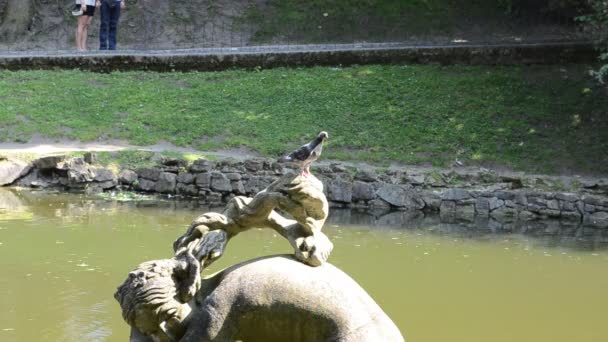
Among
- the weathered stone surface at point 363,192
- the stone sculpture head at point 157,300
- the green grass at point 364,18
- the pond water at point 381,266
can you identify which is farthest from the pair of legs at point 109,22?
the stone sculpture head at point 157,300

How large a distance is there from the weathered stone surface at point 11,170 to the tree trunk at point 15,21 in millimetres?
9999

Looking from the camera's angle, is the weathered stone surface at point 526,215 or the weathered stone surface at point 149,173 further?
the weathered stone surface at point 149,173

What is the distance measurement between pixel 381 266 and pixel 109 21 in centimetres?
1361

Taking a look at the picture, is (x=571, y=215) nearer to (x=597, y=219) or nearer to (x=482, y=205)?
(x=597, y=219)

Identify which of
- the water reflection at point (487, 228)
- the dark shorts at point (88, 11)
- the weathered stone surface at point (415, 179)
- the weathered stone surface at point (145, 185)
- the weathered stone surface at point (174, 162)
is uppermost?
the dark shorts at point (88, 11)

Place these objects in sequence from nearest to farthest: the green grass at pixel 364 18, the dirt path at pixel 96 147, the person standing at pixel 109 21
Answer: the dirt path at pixel 96 147
the person standing at pixel 109 21
the green grass at pixel 364 18

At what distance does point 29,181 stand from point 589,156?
1011cm

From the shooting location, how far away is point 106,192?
15.0 m

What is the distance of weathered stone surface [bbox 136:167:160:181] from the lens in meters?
15.3

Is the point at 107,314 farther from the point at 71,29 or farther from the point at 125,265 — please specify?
the point at 71,29

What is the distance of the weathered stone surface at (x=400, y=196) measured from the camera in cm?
1486

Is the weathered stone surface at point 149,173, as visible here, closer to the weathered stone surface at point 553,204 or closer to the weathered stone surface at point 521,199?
the weathered stone surface at point 521,199

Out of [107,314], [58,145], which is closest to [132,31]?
[58,145]

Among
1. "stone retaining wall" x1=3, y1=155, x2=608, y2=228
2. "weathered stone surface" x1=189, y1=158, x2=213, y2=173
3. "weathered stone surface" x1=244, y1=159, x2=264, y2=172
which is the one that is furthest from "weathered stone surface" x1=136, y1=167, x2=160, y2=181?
"weathered stone surface" x1=244, y1=159, x2=264, y2=172
